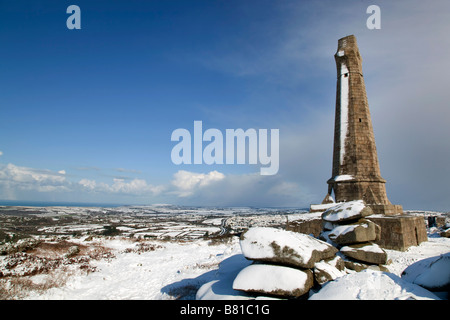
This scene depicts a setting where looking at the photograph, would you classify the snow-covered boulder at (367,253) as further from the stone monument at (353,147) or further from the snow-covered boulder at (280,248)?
the stone monument at (353,147)

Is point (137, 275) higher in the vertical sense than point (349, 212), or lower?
lower

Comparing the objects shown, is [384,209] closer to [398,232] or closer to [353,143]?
[398,232]

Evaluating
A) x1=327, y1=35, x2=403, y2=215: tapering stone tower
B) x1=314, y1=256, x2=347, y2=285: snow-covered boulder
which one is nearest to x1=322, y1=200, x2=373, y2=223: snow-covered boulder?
x1=314, y1=256, x2=347, y2=285: snow-covered boulder

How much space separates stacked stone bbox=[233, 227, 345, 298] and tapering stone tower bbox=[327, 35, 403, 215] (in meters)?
9.48

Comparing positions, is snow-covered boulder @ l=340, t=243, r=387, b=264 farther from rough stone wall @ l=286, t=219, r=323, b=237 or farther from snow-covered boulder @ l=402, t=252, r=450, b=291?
rough stone wall @ l=286, t=219, r=323, b=237

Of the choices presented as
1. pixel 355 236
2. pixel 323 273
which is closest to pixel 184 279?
pixel 323 273

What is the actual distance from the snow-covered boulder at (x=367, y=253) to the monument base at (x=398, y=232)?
3537 millimetres

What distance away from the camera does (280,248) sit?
20.0 feet

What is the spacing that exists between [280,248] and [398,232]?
28.5 ft

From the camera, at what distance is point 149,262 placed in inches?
504
